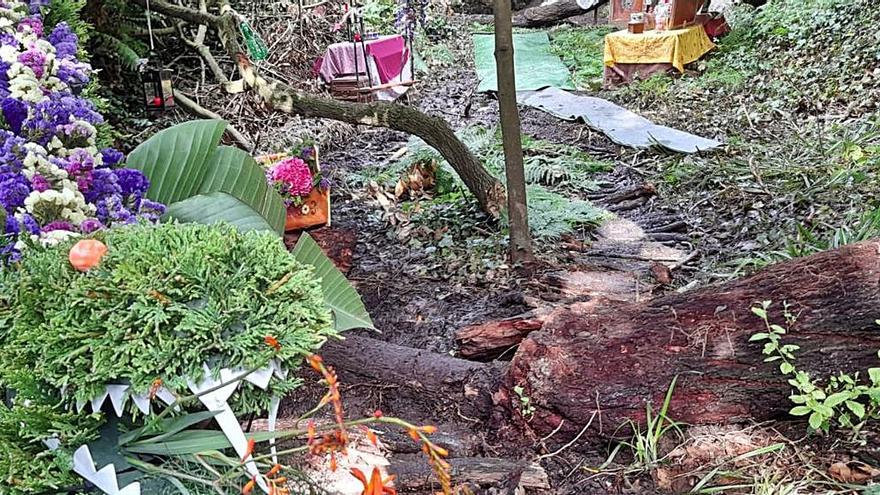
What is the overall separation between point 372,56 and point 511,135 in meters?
4.32

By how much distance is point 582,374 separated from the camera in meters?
1.48

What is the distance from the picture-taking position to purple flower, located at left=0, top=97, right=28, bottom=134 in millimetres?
1210

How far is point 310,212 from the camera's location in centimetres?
355

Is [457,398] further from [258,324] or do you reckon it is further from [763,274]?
[258,324]

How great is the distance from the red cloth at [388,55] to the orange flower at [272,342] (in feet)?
20.6

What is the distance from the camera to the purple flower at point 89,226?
1079 millimetres

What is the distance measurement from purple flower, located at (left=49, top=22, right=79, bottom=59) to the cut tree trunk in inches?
47.2

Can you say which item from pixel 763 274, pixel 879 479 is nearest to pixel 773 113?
pixel 763 274

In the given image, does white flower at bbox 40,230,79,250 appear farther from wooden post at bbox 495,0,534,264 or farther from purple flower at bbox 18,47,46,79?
wooden post at bbox 495,0,534,264

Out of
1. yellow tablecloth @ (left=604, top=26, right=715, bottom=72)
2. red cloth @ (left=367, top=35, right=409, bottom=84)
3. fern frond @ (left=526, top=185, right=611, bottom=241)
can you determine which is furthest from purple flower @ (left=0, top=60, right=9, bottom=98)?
yellow tablecloth @ (left=604, top=26, right=715, bottom=72)

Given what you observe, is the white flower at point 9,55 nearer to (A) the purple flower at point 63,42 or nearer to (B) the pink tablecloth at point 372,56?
(A) the purple flower at point 63,42

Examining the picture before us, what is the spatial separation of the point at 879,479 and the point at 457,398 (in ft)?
2.96

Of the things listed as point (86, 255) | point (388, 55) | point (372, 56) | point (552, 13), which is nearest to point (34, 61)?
point (86, 255)

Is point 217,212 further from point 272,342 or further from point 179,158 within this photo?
point 272,342
